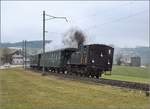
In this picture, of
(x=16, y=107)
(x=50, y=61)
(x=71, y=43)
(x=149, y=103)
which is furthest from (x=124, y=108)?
(x=71, y=43)

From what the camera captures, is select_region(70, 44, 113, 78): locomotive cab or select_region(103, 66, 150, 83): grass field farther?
select_region(103, 66, 150, 83): grass field

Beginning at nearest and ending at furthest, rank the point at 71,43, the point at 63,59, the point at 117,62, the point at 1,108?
the point at 1,108, the point at 63,59, the point at 71,43, the point at 117,62

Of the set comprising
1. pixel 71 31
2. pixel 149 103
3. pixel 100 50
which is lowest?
pixel 149 103

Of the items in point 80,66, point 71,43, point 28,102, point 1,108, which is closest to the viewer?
point 1,108

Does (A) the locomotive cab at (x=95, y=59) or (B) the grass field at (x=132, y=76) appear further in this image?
(B) the grass field at (x=132, y=76)

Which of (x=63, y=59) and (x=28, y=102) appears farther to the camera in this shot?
(x=63, y=59)

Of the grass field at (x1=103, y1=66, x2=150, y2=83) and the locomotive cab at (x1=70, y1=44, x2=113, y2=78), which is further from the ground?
the locomotive cab at (x1=70, y1=44, x2=113, y2=78)

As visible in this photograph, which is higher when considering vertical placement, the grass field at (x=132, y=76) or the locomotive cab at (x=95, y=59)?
the locomotive cab at (x=95, y=59)

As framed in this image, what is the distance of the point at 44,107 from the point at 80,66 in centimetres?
2918

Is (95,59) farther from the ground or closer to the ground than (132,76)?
farther from the ground

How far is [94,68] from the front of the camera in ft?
130

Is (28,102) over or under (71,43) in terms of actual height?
under

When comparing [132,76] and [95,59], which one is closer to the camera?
[95,59]

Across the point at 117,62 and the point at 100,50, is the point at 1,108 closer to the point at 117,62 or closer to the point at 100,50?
the point at 100,50
